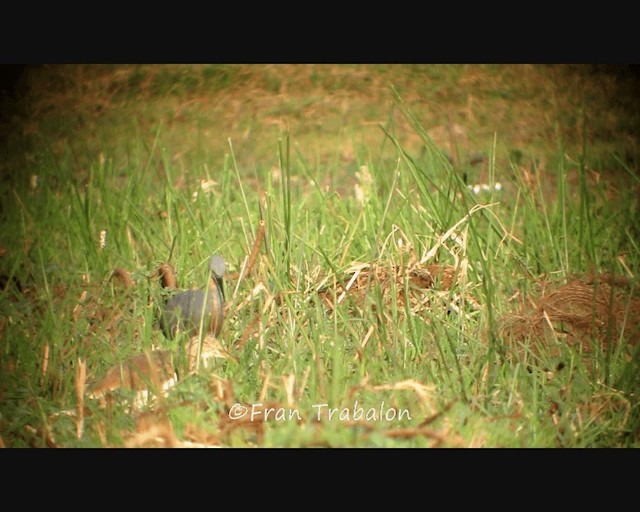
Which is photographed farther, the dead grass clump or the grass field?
the dead grass clump

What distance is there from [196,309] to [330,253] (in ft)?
1.42

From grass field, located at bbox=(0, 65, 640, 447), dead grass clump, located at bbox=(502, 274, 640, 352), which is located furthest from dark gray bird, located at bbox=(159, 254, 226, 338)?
dead grass clump, located at bbox=(502, 274, 640, 352)

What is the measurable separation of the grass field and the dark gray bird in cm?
3

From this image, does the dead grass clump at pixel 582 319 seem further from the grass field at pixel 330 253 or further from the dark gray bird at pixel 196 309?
the dark gray bird at pixel 196 309

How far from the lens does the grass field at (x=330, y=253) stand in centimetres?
202

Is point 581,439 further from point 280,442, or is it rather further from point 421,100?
point 421,100

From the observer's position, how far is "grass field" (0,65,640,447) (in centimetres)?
202

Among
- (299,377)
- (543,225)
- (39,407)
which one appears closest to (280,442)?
(299,377)

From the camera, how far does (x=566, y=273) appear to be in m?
2.38

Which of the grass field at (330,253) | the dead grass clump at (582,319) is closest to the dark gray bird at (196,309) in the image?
the grass field at (330,253)

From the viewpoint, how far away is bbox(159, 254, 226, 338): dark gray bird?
2.21 meters

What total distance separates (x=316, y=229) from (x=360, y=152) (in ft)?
1.52

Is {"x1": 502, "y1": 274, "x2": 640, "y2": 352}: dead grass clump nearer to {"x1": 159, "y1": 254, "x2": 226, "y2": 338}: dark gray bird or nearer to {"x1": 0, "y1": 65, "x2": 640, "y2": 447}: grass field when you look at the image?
{"x1": 0, "y1": 65, "x2": 640, "y2": 447}: grass field

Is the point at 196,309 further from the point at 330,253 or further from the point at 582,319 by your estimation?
the point at 582,319
